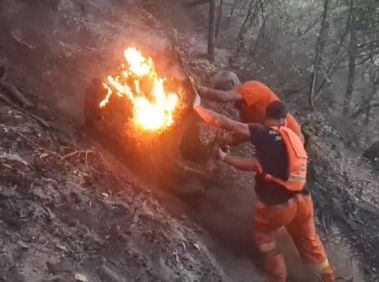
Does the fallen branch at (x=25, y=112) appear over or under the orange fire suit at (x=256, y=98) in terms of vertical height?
under

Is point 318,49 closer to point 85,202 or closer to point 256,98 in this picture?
point 256,98

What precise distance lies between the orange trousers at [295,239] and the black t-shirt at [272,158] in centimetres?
15

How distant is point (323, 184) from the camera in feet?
27.5

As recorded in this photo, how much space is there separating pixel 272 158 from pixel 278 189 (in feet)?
1.16

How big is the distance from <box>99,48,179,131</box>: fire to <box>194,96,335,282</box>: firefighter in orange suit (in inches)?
17.1

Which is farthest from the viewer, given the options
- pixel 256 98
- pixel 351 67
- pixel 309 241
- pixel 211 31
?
pixel 351 67

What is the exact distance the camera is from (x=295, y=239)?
20.4 ft

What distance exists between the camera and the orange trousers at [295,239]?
5.95 meters

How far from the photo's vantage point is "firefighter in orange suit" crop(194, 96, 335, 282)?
5.77 m

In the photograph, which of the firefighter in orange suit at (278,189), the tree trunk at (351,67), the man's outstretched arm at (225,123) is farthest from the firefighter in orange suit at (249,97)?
the tree trunk at (351,67)

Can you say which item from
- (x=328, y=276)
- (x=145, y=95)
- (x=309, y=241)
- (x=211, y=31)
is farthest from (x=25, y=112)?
(x=211, y=31)

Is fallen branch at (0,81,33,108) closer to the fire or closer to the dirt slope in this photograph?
the dirt slope

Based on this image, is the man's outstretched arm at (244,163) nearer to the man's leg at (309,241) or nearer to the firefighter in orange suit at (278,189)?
the firefighter in orange suit at (278,189)

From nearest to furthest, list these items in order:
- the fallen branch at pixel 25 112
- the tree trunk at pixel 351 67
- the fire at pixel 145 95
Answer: the fallen branch at pixel 25 112, the fire at pixel 145 95, the tree trunk at pixel 351 67
